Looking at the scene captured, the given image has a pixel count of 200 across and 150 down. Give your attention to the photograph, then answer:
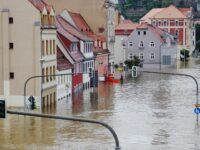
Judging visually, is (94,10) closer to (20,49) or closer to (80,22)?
(80,22)

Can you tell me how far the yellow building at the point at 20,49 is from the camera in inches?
1906

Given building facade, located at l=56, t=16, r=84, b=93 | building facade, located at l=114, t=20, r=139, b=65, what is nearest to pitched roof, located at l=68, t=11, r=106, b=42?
building facade, located at l=56, t=16, r=84, b=93

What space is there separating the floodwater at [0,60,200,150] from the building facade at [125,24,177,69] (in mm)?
44909

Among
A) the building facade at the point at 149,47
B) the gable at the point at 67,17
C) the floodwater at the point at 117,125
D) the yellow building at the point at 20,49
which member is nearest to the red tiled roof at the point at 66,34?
the floodwater at the point at 117,125

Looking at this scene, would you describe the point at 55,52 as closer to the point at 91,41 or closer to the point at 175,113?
the point at 175,113

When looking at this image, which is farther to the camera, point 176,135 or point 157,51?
point 157,51

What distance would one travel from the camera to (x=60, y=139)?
1341 inches

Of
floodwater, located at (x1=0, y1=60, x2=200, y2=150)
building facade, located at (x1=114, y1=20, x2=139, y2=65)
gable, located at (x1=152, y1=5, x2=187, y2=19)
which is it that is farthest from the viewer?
gable, located at (x1=152, y1=5, x2=187, y2=19)

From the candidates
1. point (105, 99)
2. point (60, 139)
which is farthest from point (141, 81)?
point (60, 139)

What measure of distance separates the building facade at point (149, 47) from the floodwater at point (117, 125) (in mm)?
44909

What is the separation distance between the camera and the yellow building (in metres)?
48.4

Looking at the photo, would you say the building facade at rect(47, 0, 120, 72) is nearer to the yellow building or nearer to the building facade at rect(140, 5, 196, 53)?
the yellow building

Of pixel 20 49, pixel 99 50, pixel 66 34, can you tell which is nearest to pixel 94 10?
pixel 99 50

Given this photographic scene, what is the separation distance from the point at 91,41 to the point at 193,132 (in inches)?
1444
